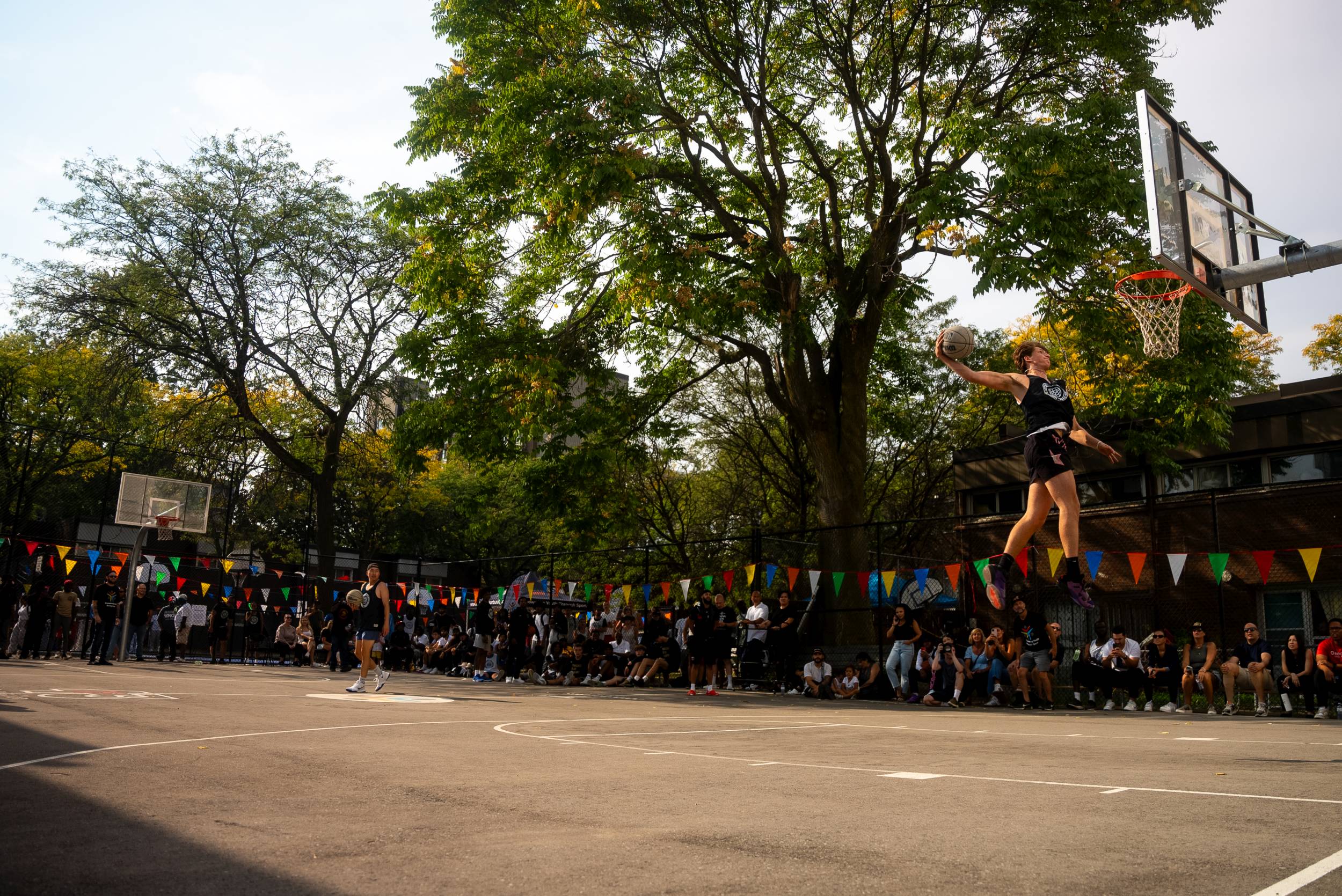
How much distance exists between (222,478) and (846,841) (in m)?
37.1

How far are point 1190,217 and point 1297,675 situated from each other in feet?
30.1

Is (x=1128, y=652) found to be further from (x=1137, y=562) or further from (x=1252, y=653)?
(x=1137, y=562)

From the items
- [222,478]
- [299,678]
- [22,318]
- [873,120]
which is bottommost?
[299,678]

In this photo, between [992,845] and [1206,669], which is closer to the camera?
[992,845]

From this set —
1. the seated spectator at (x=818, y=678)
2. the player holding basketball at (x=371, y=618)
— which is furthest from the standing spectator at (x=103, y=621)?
the seated spectator at (x=818, y=678)

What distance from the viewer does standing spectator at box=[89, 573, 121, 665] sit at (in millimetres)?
21062

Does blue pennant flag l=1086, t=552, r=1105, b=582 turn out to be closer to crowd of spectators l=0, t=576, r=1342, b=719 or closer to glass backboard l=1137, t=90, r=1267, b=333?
crowd of spectators l=0, t=576, r=1342, b=719

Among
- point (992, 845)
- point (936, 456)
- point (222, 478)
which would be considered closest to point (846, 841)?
point (992, 845)

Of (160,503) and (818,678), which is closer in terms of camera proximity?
(818,678)

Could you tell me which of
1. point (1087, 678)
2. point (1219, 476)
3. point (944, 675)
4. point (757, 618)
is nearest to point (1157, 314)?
point (1087, 678)

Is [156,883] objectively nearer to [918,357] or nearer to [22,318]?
[918,357]

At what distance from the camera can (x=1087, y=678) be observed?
17656mm

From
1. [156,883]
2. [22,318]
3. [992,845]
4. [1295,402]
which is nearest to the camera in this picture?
[156,883]

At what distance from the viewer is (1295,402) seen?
27.6 metres
